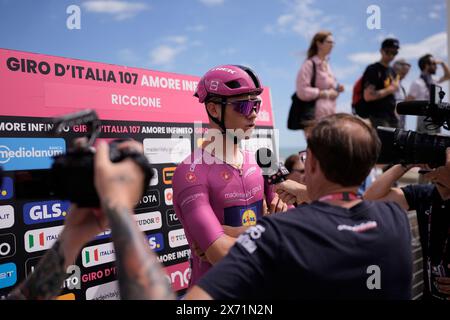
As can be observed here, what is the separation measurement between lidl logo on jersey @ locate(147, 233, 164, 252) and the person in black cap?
4.21 metres

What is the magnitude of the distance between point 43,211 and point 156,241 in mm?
1126

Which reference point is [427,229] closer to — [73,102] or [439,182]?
[439,182]

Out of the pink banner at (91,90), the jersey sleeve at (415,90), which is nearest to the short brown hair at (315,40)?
the pink banner at (91,90)

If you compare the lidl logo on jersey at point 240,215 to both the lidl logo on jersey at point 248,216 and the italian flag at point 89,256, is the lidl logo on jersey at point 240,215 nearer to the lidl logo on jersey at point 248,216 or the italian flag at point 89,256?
the lidl logo on jersey at point 248,216

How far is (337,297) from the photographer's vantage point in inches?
54.1

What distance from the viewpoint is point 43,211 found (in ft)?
9.82

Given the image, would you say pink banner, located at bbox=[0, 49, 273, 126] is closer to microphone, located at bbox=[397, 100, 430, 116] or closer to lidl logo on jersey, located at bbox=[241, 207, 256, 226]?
lidl logo on jersey, located at bbox=[241, 207, 256, 226]

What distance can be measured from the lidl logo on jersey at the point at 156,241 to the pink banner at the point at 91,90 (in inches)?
44.8

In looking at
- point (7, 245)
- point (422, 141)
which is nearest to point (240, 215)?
point (422, 141)

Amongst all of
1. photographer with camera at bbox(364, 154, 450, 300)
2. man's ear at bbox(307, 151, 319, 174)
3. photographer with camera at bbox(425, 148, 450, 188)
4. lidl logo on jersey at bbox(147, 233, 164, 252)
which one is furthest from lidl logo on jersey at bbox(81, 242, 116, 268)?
photographer with camera at bbox(425, 148, 450, 188)

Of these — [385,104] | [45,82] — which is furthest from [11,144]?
[385,104]

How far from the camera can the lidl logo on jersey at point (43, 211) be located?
291 centimetres
